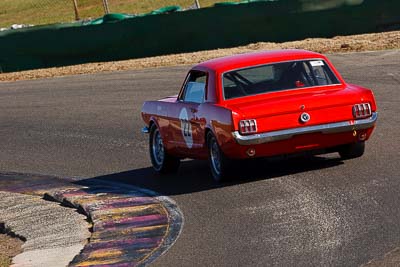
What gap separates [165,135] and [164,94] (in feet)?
27.5

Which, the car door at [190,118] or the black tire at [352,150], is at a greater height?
the car door at [190,118]

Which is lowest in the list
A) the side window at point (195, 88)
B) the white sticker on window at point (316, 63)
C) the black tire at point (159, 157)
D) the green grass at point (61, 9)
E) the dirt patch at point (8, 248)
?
the green grass at point (61, 9)

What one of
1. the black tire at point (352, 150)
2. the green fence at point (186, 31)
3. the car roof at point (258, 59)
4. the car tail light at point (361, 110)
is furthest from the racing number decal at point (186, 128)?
the green fence at point (186, 31)

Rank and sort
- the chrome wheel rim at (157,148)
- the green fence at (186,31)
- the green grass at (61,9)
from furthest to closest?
the green grass at (61,9)
the green fence at (186,31)
the chrome wheel rim at (157,148)

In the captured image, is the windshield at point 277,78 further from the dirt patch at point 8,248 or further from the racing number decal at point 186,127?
the dirt patch at point 8,248

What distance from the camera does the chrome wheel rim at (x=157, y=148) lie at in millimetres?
13664

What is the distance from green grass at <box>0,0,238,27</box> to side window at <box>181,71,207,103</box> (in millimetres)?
23818

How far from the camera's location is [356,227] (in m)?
8.83

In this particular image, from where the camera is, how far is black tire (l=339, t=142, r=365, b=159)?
11.9 meters

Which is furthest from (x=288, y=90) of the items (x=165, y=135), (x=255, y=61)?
(x=165, y=135)

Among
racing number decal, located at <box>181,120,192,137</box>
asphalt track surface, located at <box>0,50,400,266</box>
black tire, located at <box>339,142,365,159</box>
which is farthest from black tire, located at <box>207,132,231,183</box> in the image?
black tire, located at <box>339,142,365,159</box>

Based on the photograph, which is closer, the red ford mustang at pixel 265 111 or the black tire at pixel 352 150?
the red ford mustang at pixel 265 111

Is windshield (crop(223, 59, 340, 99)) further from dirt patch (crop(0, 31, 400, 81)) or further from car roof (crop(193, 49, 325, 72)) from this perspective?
dirt patch (crop(0, 31, 400, 81))

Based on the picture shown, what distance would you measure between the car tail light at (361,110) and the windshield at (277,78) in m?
0.69
